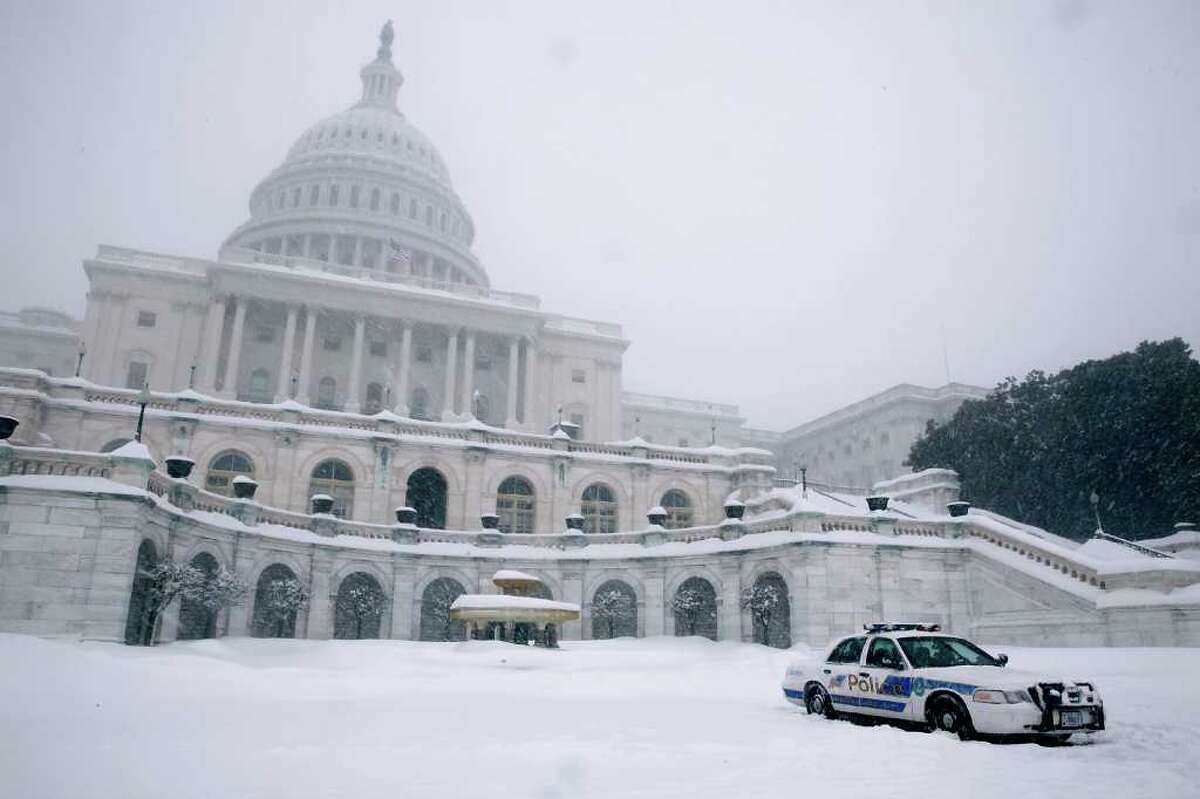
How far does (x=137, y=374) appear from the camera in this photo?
70.4 m

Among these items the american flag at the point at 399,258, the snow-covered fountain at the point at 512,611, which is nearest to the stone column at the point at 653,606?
the snow-covered fountain at the point at 512,611

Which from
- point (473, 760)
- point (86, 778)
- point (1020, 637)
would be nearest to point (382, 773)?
point (473, 760)

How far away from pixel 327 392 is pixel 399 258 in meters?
19.6

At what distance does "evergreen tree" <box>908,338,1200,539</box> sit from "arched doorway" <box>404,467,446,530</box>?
103ft

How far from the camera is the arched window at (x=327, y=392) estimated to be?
7238 centimetres

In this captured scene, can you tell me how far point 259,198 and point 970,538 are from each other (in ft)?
329

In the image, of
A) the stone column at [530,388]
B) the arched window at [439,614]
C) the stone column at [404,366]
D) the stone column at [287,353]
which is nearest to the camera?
the arched window at [439,614]

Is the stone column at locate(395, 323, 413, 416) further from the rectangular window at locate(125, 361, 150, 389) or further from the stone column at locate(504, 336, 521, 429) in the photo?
the rectangular window at locate(125, 361, 150, 389)

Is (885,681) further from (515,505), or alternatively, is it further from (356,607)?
(515,505)

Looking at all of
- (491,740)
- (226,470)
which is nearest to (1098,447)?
(491,740)

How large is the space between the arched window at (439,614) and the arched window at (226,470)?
11080 mm

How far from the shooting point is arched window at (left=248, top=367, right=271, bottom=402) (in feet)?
235

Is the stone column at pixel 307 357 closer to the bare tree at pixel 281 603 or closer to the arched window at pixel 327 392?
the arched window at pixel 327 392

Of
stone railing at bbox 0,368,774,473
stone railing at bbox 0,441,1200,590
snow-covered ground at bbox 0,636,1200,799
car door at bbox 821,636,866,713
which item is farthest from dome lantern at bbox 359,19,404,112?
car door at bbox 821,636,866,713
